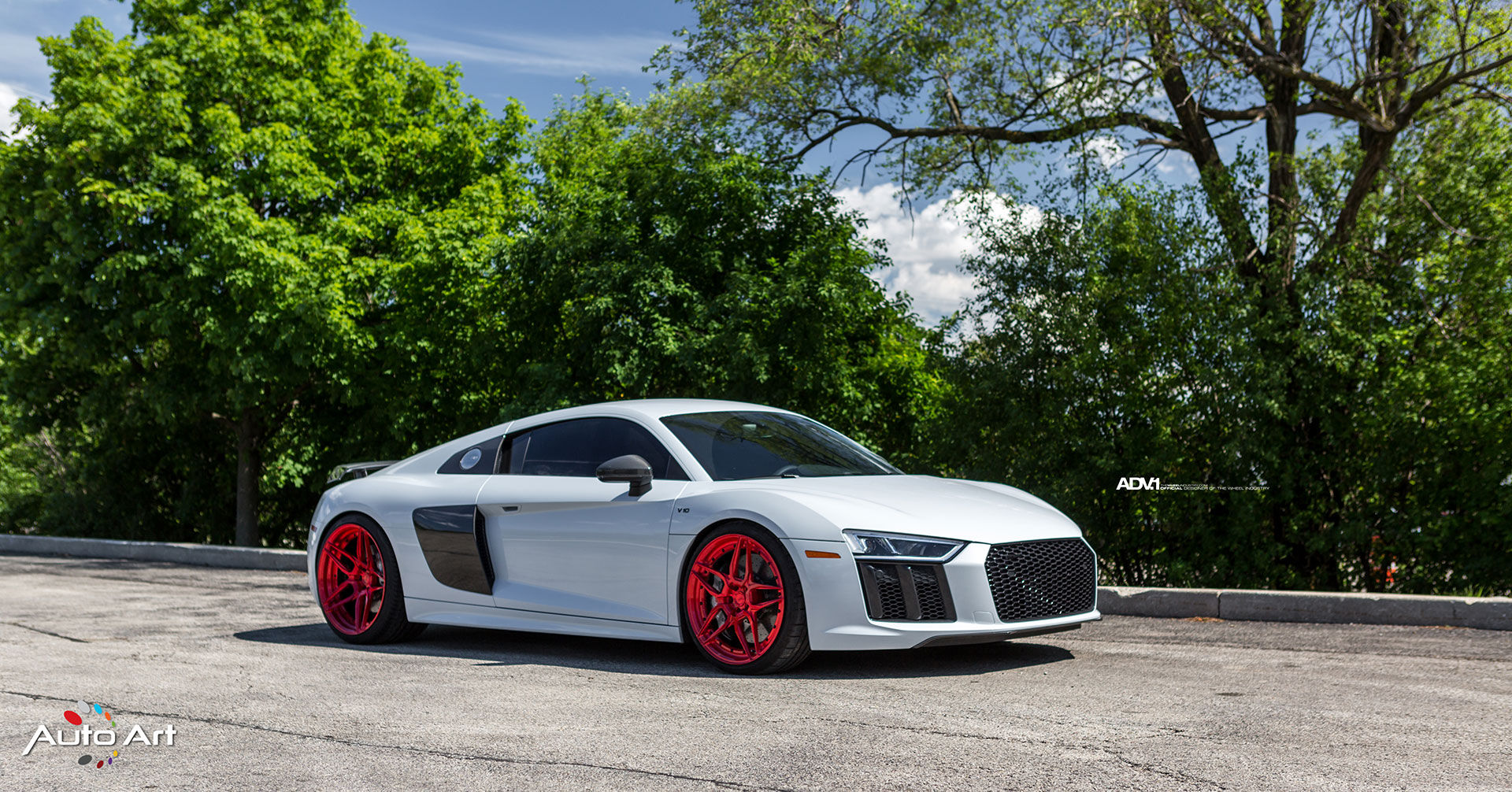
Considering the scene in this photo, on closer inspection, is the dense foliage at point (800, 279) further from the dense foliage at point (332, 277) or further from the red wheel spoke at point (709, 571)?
the red wheel spoke at point (709, 571)

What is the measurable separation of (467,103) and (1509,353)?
63.7ft

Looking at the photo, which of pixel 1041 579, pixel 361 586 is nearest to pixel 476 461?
pixel 361 586

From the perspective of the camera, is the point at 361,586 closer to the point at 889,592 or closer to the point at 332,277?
the point at 889,592

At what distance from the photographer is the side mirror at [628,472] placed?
643cm

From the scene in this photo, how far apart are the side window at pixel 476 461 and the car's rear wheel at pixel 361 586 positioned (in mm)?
602

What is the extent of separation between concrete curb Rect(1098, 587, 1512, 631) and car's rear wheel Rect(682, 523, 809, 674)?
3946 millimetres

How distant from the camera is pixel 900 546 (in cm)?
581

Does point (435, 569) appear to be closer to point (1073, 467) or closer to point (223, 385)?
point (1073, 467)

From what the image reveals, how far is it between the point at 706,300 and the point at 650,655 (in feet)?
29.2

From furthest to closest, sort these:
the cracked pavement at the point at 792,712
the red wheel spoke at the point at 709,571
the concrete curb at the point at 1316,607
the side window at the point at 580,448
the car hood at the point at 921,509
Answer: the concrete curb at the point at 1316,607 < the side window at the point at 580,448 < the red wheel spoke at the point at 709,571 < the car hood at the point at 921,509 < the cracked pavement at the point at 792,712

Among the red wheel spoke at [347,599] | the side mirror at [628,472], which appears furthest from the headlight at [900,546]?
the red wheel spoke at [347,599]

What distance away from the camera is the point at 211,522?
24.5 m

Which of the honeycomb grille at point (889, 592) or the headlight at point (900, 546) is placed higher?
the headlight at point (900, 546)

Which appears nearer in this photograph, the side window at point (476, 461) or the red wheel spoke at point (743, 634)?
the red wheel spoke at point (743, 634)
